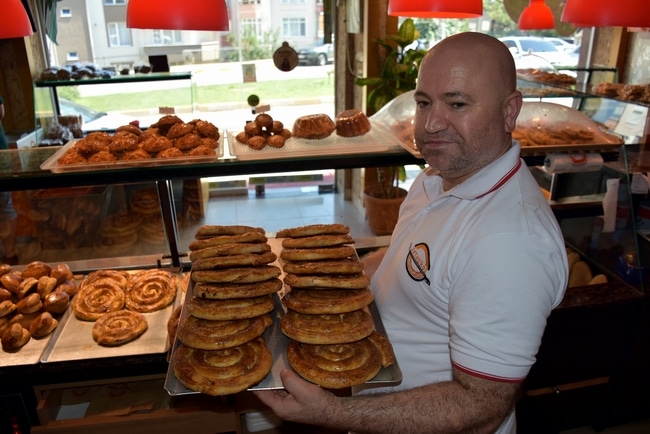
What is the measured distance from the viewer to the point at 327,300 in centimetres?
186

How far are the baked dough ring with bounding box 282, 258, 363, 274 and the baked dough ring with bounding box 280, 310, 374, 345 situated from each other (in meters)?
0.16

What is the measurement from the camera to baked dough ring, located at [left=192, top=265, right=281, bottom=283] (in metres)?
1.84

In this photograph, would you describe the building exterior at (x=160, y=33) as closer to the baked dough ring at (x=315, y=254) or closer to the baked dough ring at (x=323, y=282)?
the baked dough ring at (x=315, y=254)

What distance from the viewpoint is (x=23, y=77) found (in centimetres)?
704

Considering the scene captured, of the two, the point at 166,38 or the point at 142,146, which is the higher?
the point at 166,38

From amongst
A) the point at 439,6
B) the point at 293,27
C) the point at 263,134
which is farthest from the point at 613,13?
the point at 293,27

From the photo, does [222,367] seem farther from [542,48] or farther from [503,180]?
[542,48]

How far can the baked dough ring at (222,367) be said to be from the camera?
1687mm

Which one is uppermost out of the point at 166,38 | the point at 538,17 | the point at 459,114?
the point at 538,17

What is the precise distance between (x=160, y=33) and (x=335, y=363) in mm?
7843

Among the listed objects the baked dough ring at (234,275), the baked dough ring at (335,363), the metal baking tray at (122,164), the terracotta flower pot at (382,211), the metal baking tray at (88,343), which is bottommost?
the terracotta flower pot at (382,211)

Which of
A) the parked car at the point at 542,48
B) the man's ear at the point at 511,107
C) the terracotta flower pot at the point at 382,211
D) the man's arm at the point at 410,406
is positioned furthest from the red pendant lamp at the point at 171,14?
the parked car at the point at 542,48

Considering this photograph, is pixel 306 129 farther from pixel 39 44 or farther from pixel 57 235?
pixel 39 44

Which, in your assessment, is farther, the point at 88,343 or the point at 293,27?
the point at 293,27
